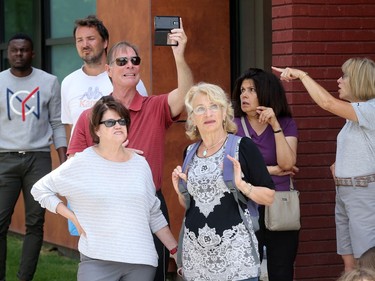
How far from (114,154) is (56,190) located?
0.42m

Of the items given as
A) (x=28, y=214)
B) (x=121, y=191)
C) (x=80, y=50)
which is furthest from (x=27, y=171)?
(x=121, y=191)

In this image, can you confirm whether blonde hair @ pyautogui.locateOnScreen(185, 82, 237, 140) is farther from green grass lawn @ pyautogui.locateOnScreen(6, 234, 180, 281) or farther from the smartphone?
green grass lawn @ pyautogui.locateOnScreen(6, 234, 180, 281)

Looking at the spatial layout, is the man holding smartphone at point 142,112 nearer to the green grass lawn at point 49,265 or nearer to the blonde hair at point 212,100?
the blonde hair at point 212,100

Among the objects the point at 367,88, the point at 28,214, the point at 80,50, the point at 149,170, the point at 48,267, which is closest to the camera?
the point at 149,170

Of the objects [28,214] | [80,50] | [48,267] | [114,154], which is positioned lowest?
[48,267]

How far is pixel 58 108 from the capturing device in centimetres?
915

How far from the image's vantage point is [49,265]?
1085cm

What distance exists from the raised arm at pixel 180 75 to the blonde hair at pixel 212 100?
0.41 metres

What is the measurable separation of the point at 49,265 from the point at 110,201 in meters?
5.08

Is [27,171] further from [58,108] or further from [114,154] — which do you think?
[114,154]

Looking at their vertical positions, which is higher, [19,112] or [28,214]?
[19,112]

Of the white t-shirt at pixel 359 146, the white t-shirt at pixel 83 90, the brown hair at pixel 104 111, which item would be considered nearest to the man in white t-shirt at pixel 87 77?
the white t-shirt at pixel 83 90

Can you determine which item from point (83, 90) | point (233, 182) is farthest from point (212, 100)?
point (83, 90)

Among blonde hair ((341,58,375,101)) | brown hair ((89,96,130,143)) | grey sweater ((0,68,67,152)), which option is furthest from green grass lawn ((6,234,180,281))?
brown hair ((89,96,130,143))
